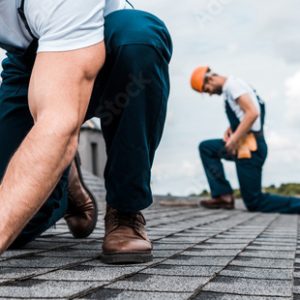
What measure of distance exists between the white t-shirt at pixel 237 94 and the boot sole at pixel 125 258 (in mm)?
4741

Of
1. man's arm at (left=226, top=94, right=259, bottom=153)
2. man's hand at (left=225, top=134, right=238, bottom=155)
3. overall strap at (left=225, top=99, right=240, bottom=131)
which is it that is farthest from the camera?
overall strap at (left=225, top=99, right=240, bottom=131)

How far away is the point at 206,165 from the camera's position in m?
7.54

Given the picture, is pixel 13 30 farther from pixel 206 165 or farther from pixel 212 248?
pixel 206 165

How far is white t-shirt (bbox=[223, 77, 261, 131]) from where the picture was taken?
6645 millimetres

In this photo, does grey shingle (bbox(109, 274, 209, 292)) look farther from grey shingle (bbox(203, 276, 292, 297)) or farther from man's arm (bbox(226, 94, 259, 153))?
man's arm (bbox(226, 94, 259, 153))

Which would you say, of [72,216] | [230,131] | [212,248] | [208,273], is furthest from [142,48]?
[230,131]

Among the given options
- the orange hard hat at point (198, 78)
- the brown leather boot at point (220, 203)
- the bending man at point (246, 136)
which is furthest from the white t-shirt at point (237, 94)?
the brown leather boot at point (220, 203)

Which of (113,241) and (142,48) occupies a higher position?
(142,48)

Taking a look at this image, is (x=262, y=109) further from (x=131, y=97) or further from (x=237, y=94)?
(x=131, y=97)

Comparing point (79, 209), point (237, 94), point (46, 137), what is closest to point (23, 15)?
point (46, 137)

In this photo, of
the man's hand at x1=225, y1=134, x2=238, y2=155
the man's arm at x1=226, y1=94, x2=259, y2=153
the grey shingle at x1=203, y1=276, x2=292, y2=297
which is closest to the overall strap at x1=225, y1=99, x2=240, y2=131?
the man's hand at x1=225, y1=134, x2=238, y2=155

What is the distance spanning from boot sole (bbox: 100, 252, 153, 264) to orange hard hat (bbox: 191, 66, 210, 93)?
508cm

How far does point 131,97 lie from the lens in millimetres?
2150

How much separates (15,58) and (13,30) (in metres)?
0.48
